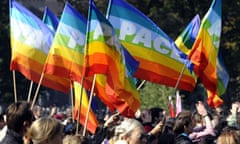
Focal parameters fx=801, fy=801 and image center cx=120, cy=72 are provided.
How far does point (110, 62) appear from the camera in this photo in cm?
1147

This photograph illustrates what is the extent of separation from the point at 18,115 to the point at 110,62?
4721 mm

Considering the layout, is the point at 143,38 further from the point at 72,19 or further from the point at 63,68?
the point at 63,68

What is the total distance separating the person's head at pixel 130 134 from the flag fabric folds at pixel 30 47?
687cm

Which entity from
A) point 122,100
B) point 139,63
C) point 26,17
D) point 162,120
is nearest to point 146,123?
point 162,120

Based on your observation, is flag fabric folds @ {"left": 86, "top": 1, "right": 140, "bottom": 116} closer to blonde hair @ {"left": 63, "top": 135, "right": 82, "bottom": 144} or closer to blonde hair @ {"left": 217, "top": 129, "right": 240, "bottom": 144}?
blonde hair @ {"left": 63, "top": 135, "right": 82, "bottom": 144}

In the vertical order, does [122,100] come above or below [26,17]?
below

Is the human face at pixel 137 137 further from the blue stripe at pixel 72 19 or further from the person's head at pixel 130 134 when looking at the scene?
the blue stripe at pixel 72 19

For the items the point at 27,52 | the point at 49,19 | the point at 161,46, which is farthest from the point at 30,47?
the point at 161,46

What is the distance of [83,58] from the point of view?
12.6 m

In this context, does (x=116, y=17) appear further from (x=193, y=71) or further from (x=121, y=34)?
(x=193, y=71)

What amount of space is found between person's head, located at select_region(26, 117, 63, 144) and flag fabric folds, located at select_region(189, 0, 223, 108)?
778 centimetres

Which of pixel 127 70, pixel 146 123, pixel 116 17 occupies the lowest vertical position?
pixel 146 123

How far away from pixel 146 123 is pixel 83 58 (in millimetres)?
3155

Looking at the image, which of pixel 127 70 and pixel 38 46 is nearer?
pixel 127 70
